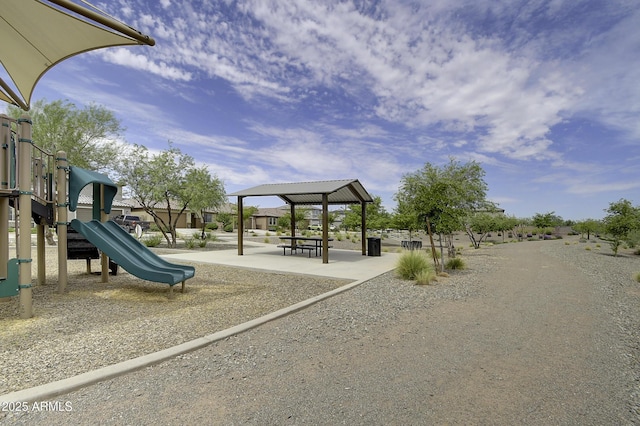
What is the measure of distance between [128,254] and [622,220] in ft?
87.3

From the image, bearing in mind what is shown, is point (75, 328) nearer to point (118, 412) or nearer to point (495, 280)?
point (118, 412)

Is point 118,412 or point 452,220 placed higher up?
point 452,220

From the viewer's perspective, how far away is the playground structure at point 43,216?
5012mm

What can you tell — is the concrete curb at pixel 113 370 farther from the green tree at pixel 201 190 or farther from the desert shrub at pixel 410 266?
the green tree at pixel 201 190

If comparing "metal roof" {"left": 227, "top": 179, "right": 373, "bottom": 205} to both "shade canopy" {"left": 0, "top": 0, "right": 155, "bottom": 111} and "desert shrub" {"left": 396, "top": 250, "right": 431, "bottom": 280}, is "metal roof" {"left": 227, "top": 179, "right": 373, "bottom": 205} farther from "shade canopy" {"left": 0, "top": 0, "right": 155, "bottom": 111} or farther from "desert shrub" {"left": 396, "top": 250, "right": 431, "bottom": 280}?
"shade canopy" {"left": 0, "top": 0, "right": 155, "bottom": 111}

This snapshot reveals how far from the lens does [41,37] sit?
5.97 metres

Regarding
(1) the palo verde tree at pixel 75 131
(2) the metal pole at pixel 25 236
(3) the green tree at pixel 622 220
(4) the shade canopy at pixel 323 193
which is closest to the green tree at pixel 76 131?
(1) the palo verde tree at pixel 75 131

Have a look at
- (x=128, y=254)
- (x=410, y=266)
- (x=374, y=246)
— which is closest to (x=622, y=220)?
(x=374, y=246)

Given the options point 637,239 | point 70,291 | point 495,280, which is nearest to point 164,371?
point 70,291

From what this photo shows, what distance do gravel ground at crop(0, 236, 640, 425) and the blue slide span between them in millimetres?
2946

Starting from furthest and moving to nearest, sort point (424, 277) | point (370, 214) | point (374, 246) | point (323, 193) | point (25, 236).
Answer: point (370, 214), point (374, 246), point (323, 193), point (424, 277), point (25, 236)

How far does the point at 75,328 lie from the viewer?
15.1 feet

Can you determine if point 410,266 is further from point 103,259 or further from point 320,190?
point 103,259

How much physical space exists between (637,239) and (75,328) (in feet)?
95.5
